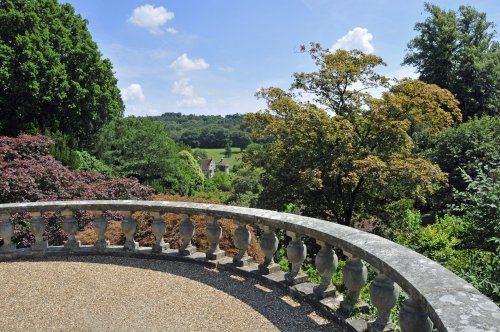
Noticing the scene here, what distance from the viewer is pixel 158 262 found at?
16.6ft

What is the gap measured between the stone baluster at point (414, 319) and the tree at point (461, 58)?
29.5 metres

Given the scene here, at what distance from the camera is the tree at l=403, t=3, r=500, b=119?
27781 millimetres

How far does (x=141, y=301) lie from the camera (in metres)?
3.84

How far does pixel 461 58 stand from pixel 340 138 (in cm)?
2034

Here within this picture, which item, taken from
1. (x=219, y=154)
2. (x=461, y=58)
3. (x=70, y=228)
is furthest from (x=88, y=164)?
(x=219, y=154)

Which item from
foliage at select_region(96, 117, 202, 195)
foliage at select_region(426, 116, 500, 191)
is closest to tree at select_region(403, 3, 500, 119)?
foliage at select_region(426, 116, 500, 191)

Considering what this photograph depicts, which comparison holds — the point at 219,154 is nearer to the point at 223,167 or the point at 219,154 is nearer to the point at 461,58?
the point at 223,167

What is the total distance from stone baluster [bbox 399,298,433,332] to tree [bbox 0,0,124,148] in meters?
20.9

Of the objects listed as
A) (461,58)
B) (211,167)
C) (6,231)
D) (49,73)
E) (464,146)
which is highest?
(461,58)

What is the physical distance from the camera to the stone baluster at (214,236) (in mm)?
4730

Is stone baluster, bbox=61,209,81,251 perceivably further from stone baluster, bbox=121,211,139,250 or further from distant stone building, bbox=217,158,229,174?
distant stone building, bbox=217,158,229,174

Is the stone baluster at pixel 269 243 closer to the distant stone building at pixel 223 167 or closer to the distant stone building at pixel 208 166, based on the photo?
the distant stone building at pixel 208 166

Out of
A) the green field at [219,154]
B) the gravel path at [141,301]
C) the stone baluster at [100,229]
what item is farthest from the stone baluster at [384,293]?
the green field at [219,154]

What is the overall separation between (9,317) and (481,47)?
1377 inches
